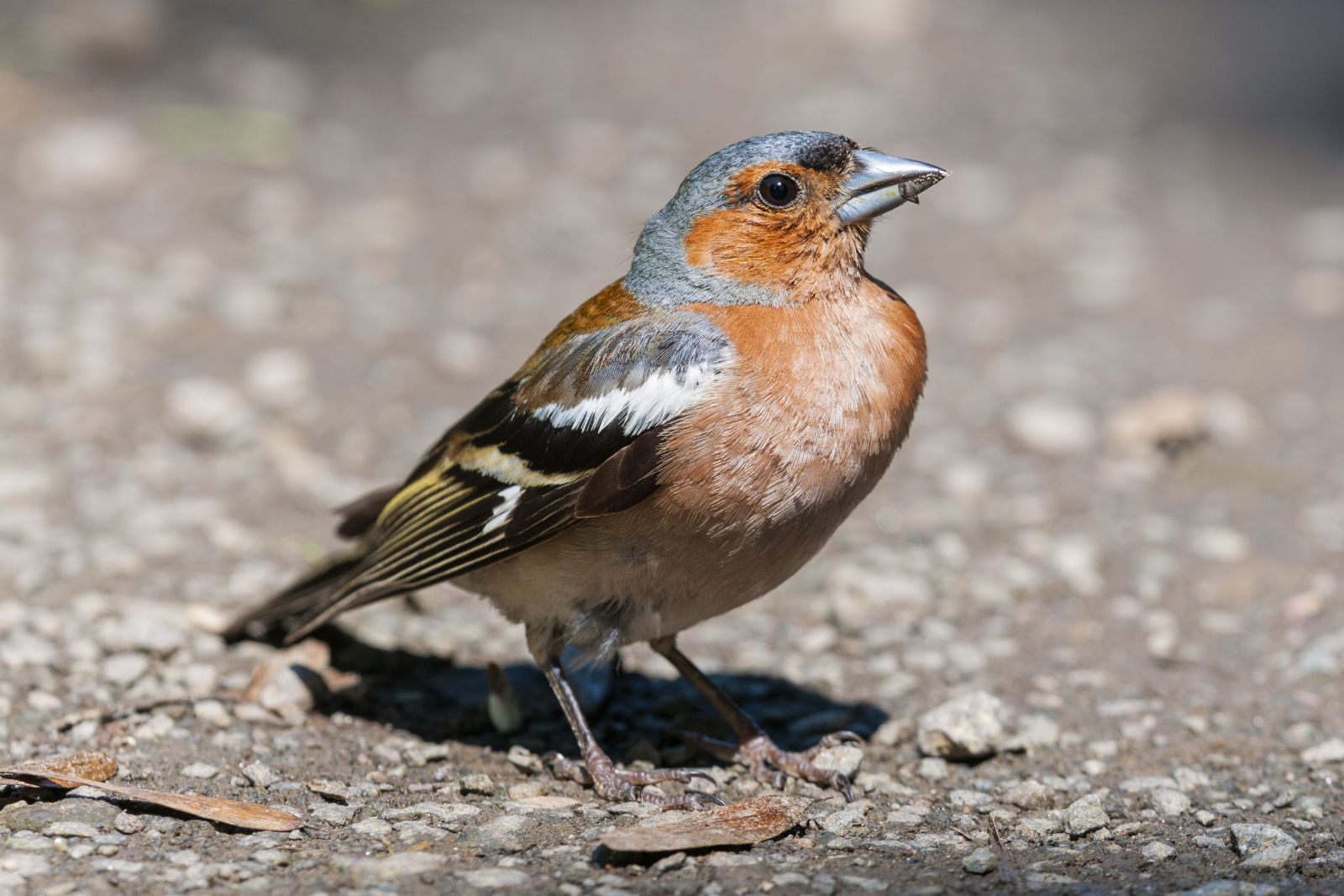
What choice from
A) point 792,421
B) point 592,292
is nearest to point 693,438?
point 792,421

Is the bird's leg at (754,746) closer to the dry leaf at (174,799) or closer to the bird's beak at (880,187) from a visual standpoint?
the dry leaf at (174,799)

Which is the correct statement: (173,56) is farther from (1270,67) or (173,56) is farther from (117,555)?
(1270,67)

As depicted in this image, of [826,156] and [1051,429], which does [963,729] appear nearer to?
[826,156]

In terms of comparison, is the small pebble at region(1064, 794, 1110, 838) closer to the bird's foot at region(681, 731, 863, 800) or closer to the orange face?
the bird's foot at region(681, 731, 863, 800)

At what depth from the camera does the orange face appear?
155 inches

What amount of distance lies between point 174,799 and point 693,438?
5.28ft

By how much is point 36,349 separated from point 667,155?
4.04 m

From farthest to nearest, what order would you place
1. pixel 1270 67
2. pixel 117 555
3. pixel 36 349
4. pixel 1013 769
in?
pixel 1270 67 → pixel 36 349 → pixel 117 555 → pixel 1013 769

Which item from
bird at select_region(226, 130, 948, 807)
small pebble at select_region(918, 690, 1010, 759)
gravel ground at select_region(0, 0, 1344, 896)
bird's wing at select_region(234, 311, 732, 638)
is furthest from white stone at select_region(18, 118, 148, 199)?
small pebble at select_region(918, 690, 1010, 759)

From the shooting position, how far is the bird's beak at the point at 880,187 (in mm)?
3951

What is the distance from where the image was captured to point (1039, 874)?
10.5ft

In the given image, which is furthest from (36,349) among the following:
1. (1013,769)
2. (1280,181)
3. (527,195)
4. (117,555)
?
(1280,181)

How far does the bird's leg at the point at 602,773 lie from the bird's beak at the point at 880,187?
1585 millimetres

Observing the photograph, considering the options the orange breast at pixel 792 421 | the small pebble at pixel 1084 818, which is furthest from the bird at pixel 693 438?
the small pebble at pixel 1084 818
